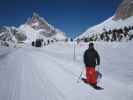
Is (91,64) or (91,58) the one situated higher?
(91,58)

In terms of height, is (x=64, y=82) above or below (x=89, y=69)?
below

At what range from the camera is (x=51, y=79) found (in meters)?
10.8

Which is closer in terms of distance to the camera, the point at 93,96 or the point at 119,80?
the point at 93,96

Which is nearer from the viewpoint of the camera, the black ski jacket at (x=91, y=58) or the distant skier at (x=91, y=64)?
the distant skier at (x=91, y=64)

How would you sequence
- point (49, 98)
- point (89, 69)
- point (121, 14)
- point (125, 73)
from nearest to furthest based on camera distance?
point (49, 98) → point (89, 69) → point (125, 73) → point (121, 14)

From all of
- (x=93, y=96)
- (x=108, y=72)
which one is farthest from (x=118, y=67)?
(x=93, y=96)

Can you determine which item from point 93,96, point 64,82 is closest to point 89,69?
point 64,82

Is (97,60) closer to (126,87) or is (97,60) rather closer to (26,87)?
(126,87)

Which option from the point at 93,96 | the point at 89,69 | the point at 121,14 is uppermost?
the point at 121,14

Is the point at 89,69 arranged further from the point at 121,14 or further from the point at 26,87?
the point at 121,14

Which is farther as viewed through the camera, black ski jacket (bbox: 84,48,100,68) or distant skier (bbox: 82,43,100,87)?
black ski jacket (bbox: 84,48,100,68)

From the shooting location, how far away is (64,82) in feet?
33.3

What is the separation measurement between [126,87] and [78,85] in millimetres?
2199

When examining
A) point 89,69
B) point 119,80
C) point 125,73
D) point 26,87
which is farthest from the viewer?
point 125,73
